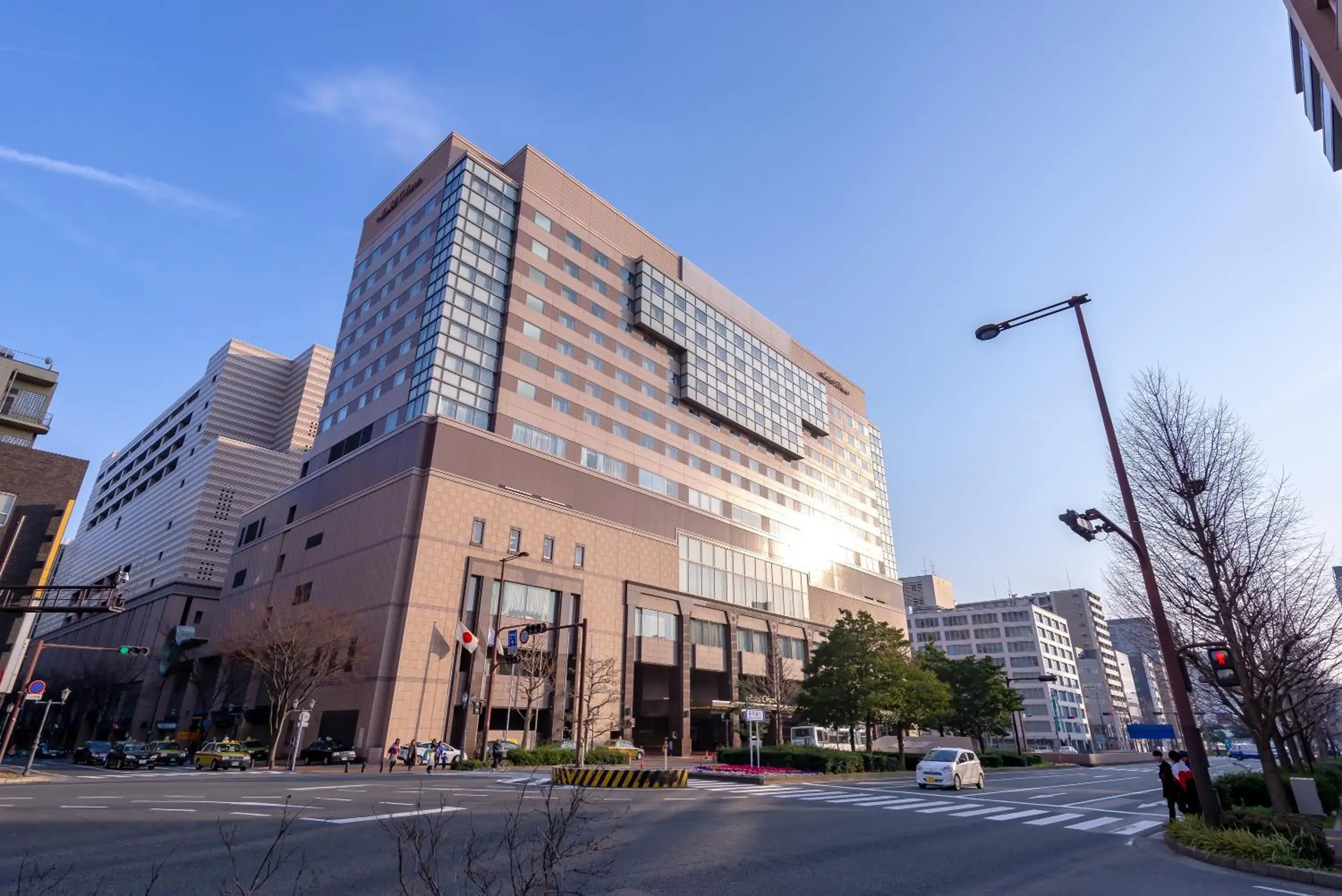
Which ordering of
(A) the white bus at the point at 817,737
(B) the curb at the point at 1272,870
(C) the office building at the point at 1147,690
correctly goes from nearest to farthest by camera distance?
(B) the curb at the point at 1272,870
(A) the white bus at the point at 817,737
(C) the office building at the point at 1147,690

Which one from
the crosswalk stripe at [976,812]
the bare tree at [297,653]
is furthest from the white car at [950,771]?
the bare tree at [297,653]

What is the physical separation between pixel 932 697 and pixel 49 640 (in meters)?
123

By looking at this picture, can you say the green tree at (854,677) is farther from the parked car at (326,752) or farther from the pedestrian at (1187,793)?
the parked car at (326,752)

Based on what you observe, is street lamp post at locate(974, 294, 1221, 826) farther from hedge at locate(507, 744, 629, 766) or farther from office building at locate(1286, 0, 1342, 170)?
hedge at locate(507, 744, 629, 766)

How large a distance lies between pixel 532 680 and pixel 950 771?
23608 mm

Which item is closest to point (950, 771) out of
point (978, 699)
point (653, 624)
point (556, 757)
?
point (556, 757)

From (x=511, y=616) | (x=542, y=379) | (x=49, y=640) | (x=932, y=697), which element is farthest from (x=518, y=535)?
(x=49, y=640)

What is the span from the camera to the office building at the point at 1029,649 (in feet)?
367

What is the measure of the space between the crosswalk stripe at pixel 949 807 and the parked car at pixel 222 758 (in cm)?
3184

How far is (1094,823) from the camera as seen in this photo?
17.5 metres

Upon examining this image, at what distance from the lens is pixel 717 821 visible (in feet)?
46.6

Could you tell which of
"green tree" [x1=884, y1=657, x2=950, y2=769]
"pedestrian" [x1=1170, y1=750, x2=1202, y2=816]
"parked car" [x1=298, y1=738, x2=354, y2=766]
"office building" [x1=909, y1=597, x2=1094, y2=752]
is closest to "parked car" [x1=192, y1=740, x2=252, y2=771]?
"parked car" [x1=298, y1=738, x2=354, y2=766]

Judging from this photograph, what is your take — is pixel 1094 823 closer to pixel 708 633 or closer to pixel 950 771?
pixel 950 771

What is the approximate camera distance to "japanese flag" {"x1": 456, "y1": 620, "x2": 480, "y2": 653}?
117 ft
